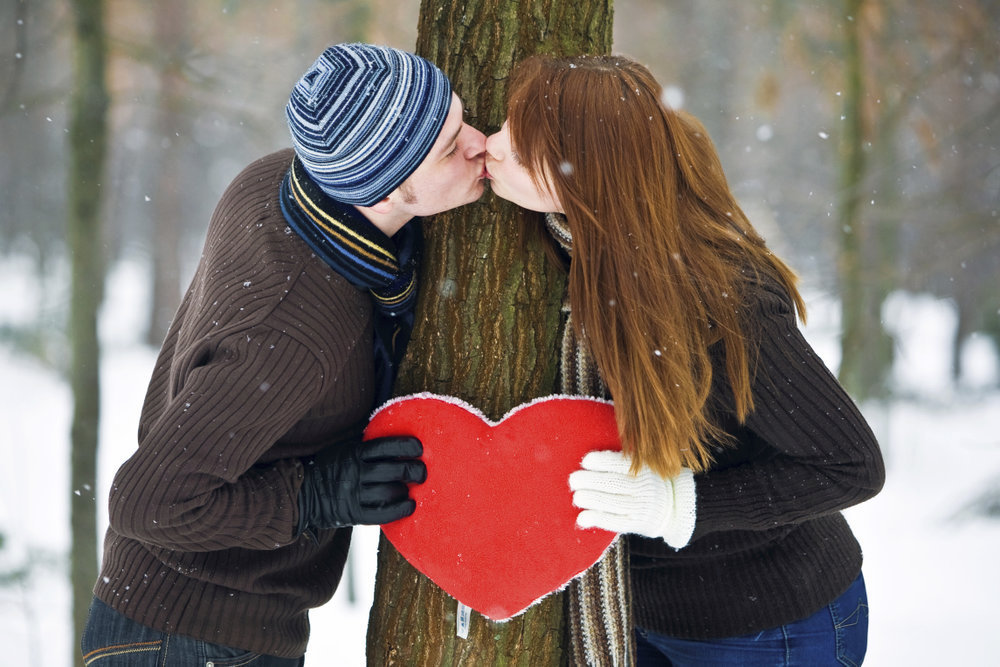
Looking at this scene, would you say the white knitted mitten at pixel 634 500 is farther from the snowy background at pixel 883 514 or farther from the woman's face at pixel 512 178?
the snowy background at pixel 883 514

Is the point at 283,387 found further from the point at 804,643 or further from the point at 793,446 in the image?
the point at 804,643

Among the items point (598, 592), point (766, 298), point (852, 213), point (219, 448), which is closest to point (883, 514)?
point (852, 213)

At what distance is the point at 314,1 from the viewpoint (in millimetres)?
6324

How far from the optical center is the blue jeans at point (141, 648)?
1.90m

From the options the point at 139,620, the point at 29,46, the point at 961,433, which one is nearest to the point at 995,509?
the point at 961,433

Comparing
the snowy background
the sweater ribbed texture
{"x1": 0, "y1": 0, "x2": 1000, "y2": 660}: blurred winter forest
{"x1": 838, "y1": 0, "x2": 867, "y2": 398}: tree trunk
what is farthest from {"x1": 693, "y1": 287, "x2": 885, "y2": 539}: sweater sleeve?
{"x1": 838, "y1": 0, "x2": 867, "y2": 398}: tree trunk

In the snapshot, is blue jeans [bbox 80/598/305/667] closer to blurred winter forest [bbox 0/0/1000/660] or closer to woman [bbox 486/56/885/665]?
woman [bbox 486/56/885/665]

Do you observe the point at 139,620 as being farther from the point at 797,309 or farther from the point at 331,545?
the point at 797,309

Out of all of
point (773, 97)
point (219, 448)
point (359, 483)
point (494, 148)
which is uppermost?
point (773, 97)

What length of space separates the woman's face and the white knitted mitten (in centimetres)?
62

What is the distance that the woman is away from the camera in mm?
1766

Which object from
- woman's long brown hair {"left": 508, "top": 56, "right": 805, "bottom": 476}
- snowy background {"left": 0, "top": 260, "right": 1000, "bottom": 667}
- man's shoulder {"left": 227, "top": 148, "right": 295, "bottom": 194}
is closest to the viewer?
woman's long brown hair {"left": 508, "top": 56, "right": 805, "bottom": 476}

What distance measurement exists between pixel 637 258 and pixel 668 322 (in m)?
0.16

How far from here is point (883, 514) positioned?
7656mm
